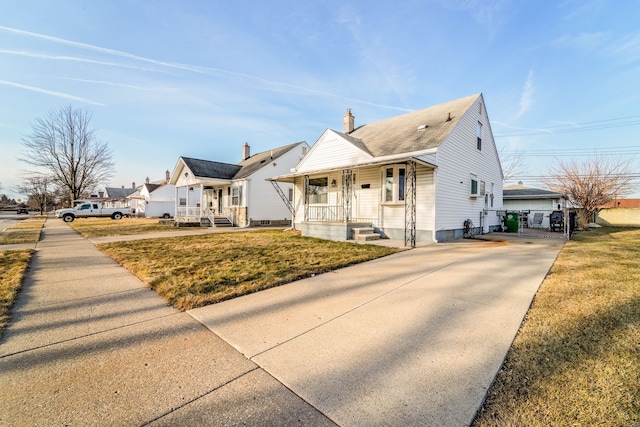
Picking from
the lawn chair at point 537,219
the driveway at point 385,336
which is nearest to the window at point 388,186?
the driveway at point 385,336

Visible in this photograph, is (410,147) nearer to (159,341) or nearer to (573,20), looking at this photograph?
(573,20)

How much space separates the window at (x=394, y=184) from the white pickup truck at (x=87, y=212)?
34195 millimetres

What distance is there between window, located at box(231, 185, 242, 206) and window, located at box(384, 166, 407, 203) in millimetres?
13367

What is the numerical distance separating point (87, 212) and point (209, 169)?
66.4 ft

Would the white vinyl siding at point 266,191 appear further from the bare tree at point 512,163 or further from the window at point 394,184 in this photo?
the bare tree at point 512,163

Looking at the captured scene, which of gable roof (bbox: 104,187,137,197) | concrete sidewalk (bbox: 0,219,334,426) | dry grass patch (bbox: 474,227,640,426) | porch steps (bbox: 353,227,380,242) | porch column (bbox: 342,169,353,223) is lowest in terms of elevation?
concrete sidewalk (bbox: 0,219,334,426)

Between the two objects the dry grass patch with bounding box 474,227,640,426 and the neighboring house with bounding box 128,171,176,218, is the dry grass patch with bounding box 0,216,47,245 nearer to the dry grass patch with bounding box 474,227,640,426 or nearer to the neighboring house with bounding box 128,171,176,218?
the dry grass patch with bounding box 474,227,640,426

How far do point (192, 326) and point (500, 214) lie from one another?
2025 centimetres

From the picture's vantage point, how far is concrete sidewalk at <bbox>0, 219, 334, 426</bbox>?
188cm

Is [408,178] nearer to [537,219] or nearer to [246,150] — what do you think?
[537,219]

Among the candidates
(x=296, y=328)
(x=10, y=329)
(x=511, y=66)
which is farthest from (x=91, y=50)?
(x=511, y=66)

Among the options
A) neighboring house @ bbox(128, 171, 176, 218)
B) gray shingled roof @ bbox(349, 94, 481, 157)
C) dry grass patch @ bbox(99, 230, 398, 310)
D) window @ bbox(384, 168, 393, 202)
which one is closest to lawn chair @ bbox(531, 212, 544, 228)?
gray shingled roof @ bbox(349, 94, 481, 157)

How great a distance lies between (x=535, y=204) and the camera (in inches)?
987

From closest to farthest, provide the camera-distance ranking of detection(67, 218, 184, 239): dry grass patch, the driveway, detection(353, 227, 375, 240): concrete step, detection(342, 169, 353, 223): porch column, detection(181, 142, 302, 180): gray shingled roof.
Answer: the driveway, detection(353, 227, 375, 240): concrete step, detection(342, 169, 353, 223): porch column, detection(67, 218, 184, 239): dry grass patch, detection(181, 142, 302, 180): gray shingled roof
